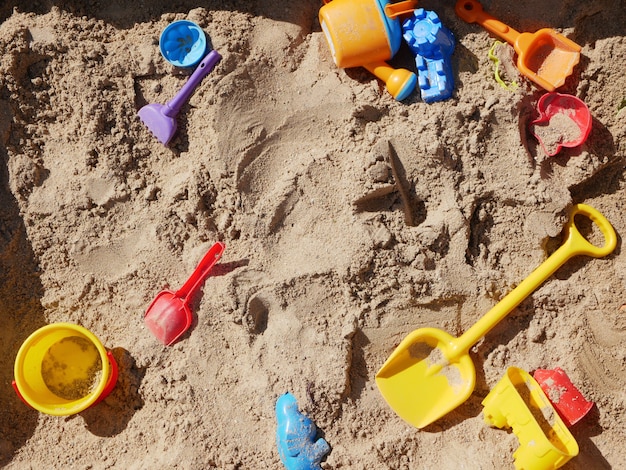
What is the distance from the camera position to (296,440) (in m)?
1.45

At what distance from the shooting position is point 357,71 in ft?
5.51

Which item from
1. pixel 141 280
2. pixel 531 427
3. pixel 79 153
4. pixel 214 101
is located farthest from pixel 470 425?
pixel 79 153

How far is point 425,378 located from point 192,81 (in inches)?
39.3

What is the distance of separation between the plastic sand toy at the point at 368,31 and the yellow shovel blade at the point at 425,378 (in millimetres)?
656

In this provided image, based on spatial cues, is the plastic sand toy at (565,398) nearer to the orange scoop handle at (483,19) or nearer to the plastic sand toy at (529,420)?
the plastic sand toy at (529,420)

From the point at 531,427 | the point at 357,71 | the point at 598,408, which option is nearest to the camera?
the point at 531,427

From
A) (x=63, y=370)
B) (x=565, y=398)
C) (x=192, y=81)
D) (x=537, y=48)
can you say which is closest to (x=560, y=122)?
(x=537, y=48)

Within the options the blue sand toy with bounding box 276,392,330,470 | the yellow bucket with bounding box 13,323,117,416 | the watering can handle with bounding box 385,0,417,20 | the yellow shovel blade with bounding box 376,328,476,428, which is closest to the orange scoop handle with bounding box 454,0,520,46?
the watering can handle with bounding box 385,0,417,20

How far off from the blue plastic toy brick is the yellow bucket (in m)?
1.08

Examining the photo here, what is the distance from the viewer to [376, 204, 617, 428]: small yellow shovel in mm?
1527

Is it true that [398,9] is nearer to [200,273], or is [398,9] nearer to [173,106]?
[173,106]

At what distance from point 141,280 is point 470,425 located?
3.09ft

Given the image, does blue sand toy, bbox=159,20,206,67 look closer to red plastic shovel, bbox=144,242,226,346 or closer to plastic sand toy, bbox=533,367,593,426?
red plastic shovel, bbox=144,242,226,346

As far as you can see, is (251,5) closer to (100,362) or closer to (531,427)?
(100,362)
